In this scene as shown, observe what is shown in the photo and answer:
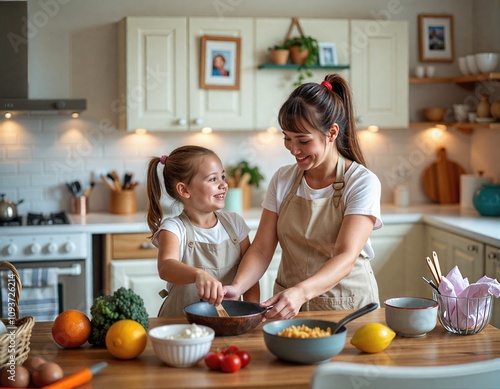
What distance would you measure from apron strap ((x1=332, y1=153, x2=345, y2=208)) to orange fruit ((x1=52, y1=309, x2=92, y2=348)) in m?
0.93

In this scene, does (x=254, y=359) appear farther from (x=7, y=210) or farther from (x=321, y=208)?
(x=7, y=210)

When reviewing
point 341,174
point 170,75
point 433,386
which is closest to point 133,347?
point 433,386

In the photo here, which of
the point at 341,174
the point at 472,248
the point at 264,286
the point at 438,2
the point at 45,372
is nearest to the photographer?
the point at 45,372

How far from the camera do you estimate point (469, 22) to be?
496 centimetres

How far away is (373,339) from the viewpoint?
1.88m

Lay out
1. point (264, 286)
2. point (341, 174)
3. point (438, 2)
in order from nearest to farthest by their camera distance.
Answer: point (341, 174) → point (264, 286) → point (438, 2)

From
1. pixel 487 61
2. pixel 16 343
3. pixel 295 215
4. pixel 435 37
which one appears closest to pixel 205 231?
pixel 295 215

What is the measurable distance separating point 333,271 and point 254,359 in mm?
460

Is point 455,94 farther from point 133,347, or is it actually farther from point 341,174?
point 133,347

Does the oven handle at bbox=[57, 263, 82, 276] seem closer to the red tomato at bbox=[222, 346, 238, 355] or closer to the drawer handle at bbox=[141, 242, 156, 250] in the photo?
the drawer handle at bbox=[141, 242, 156, 250]

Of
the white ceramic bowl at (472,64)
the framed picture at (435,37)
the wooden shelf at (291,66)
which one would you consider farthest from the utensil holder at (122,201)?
the white ceramic bowl at (472,64)

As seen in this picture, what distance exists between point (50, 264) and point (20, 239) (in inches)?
8.3

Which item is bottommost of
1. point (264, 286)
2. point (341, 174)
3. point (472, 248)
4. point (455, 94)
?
point (264, 286)

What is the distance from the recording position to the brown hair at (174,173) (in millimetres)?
2535
